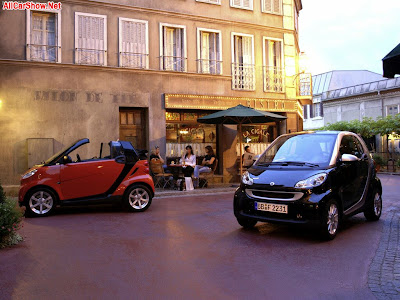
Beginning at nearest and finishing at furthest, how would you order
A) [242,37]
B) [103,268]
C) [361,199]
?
[103,268]
[361,199]
[242,37]

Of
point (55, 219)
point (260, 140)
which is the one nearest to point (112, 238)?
point (55, 219)

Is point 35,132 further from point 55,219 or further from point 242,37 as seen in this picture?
point 242,37

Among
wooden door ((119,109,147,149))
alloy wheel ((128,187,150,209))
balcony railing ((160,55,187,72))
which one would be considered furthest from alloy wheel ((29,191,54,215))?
balcony railing ((160,55,187,72))

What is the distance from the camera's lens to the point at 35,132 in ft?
47.5

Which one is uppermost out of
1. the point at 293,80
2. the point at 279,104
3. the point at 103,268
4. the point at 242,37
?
the point at 242,37

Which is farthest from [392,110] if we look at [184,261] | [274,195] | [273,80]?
[184,261]

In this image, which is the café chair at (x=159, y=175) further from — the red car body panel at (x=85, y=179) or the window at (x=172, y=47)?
the window at (x=172, y=47)

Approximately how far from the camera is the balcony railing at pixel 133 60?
52.4 feet

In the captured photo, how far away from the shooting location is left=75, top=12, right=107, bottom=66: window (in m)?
15.3

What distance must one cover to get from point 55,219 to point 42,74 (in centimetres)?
783

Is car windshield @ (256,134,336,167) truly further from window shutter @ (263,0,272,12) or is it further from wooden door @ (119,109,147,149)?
window shutter @ (263,0,272,12)

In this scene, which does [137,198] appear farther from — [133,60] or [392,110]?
[392,110]

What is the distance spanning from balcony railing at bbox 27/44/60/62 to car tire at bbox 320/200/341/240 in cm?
1233

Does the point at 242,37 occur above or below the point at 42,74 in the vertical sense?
above
